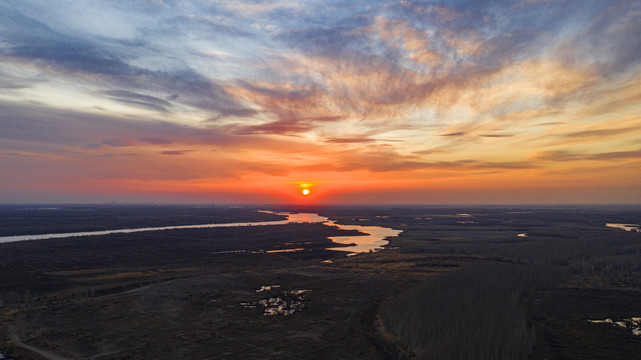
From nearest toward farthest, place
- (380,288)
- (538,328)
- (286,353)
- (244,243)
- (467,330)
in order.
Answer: (286,353), (467,330), (538,328), (380,288), (244,243)

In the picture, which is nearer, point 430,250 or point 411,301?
point 411,301

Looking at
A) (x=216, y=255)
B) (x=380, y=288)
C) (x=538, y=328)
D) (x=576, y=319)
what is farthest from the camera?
(x=216, y=255)

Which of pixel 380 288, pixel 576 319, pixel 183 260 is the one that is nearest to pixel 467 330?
pixel 576 319

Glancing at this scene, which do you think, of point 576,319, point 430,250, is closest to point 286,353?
point 576,319

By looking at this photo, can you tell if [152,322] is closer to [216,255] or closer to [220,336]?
[220,336]

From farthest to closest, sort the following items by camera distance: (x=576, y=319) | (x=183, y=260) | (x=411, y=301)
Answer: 1. (x=183, y=260)
2. (x=411, y=301)
3. (x=576, y=319)

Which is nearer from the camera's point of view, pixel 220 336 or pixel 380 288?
pixel 220 336

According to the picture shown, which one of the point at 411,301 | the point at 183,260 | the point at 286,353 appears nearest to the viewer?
the point at 286,353

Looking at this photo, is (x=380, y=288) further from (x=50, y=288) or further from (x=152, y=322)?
(x=50, y=288)
